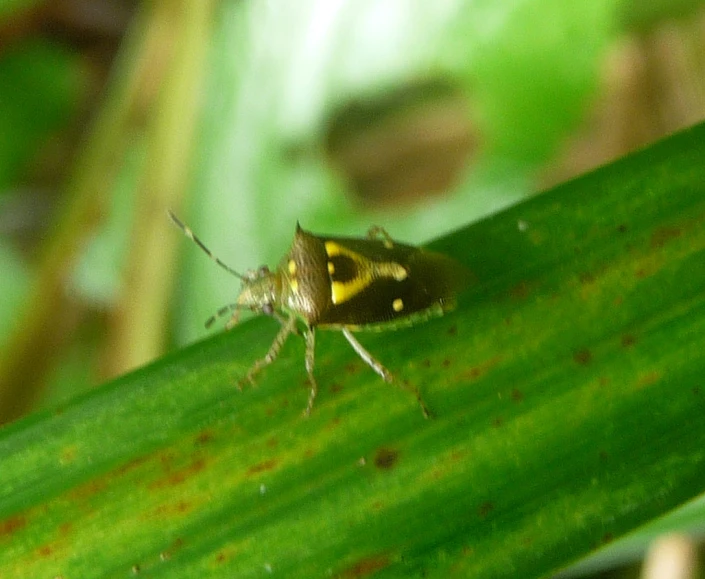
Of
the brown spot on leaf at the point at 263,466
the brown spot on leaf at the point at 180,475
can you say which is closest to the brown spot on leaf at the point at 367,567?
the brown spot on leaf at the point at 263,466

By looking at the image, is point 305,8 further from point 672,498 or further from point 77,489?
point 672,498

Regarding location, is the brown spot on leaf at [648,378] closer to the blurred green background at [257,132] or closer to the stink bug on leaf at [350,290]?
the stink bug on leaf at [350,290]

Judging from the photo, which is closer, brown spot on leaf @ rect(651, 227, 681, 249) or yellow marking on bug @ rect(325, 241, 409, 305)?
brown spot on leaf @ rect(651, 227, 681, 249)

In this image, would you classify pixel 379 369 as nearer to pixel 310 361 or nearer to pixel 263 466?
pixel 310 361

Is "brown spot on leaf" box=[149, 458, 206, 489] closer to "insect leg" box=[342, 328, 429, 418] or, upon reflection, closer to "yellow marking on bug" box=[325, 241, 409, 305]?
"insect leg" box=[342, 328, 429, 418]

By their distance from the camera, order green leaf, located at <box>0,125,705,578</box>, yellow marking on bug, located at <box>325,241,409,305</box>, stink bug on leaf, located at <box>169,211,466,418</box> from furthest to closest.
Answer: yellow marking on bug, located at <box>325,241,409,305</box>, stink bug on leaf, located at <box>169,211,466,418</box>, green leaf, located at <box>0,125,705,578</box>

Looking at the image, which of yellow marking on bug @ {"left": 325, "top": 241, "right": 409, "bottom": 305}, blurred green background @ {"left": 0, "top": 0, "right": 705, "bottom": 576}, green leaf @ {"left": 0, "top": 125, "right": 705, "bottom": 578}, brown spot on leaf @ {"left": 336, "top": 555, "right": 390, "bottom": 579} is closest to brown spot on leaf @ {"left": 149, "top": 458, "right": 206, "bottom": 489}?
green leaf @ {"left": 0, "top": 125, "right": 705, "bottom": 578}
